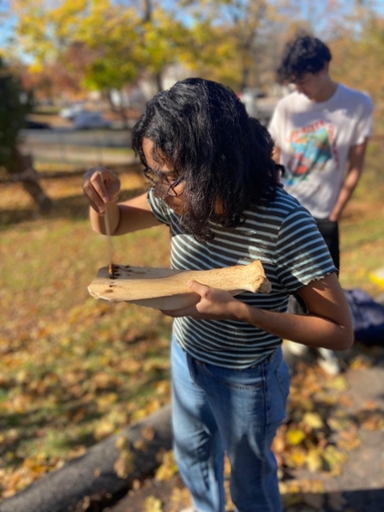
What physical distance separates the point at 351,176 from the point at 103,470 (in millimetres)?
2238

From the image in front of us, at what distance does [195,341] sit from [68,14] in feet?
27.7

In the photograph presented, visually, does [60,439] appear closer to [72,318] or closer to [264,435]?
[264,435]

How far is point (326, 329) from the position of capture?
1.30 meters

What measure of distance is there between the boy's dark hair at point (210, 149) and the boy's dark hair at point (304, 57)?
4.25ft

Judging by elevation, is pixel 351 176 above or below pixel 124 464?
above

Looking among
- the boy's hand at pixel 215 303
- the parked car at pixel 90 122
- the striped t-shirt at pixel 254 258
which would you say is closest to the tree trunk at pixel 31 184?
the striped t-shirt at pixel 254 258

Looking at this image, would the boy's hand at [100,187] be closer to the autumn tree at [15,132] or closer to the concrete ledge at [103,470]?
the concrete ledge at [103,470]

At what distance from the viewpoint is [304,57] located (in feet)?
7.75

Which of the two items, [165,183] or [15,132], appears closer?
[165,183]

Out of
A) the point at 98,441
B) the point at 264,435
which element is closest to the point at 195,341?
A: the point at 264,435

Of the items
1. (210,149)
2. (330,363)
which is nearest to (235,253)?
(210,149)

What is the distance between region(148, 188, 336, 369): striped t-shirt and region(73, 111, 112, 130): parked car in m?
29.4

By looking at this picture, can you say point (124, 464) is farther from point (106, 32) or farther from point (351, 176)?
point (106, 32)

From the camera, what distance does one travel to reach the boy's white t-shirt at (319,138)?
2.62m
